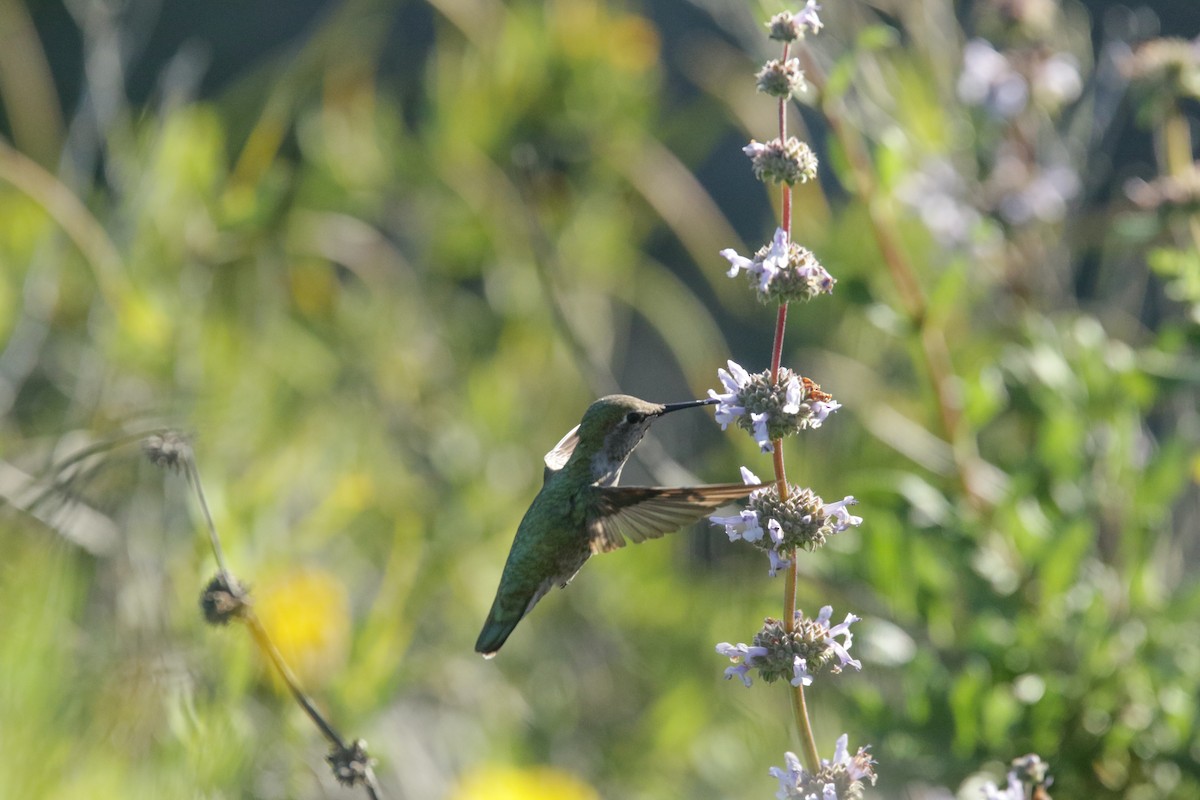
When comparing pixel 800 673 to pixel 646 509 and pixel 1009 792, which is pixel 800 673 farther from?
pixel 646 509

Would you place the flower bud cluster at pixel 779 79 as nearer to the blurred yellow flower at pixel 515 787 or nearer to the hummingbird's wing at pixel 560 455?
the hummingbird's wing at pixel 560 455

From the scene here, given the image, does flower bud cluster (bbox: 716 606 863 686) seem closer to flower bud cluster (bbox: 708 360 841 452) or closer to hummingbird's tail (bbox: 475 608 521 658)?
flower bud cluster (bbox: 708 360 841 452)

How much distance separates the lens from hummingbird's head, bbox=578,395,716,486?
3.30 feet

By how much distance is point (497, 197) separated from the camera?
2.07 metres

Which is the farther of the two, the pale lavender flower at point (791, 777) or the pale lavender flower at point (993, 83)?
the pale lavender flower at point (993, 83)

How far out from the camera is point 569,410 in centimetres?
210

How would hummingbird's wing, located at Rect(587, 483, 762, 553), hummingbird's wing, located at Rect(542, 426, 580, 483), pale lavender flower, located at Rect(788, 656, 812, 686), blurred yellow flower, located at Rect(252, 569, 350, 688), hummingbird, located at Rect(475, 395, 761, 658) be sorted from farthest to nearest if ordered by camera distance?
1. blurred yellow flower, located at Rect(252, 569, 350, 688)
2. hummingbird's wing, located at Rect(542, 426, 580, 483)
3. hummingbird, located at Rect(475, 395, 761, 658)
4. hummingbird's wing, located at Rect(587, 483, 762, 553)
5. pale lavender flower, located at Rect(788, 656, 812, 686)


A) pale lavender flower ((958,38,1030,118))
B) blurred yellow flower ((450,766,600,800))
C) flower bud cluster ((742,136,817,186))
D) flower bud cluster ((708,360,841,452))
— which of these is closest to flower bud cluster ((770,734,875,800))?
flower bud cluster ((708,360,841,452))

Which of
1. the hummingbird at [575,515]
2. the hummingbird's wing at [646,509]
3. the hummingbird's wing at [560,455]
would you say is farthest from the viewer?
the hummingbird's wing at [560,455]

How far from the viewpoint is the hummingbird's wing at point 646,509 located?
0.79 metres

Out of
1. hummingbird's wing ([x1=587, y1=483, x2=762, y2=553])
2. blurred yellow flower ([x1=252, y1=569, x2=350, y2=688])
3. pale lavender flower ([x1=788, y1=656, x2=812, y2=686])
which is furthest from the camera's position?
blurred yellow flower ([x1=252, y1=569, x2=350, y2=688])

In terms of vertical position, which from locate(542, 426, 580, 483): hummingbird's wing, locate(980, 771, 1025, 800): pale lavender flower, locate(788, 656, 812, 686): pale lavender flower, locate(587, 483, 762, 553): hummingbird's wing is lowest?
locate(980, 771, 1025, 800): pale lavender flower

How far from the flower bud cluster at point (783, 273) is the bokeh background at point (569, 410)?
0.34 meters

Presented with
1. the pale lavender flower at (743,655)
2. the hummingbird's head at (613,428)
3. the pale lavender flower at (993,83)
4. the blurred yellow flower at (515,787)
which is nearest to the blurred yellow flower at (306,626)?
the blurred yellow flower at (515,787)
